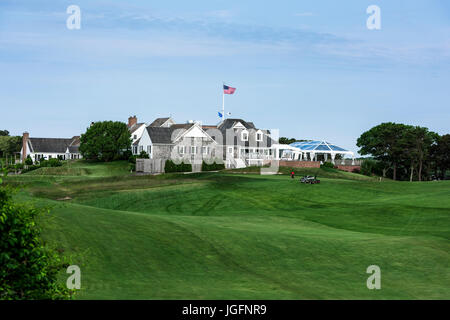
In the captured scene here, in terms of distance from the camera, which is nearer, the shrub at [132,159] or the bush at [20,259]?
the bush at [20,259]

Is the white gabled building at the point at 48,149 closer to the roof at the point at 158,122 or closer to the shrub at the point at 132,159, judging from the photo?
the roof at the point at 158,122

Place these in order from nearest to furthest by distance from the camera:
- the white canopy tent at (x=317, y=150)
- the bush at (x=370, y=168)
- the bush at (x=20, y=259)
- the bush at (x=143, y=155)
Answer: the bush at (x=20, y=259) < the bush at (x=143, y=155) < the bush at (x=370, y=168) < the white canopy tent at (x=317, y=150)

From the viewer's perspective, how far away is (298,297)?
20438 millimetres

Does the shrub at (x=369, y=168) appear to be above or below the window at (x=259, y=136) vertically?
below

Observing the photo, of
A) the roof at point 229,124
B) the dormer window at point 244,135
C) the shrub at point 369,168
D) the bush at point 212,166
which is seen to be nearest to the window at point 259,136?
the dormer window at point 244,135

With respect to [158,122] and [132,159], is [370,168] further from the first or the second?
[132,159]

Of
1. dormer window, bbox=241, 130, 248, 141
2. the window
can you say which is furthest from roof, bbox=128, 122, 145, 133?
the window

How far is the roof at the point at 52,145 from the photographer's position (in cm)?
14075

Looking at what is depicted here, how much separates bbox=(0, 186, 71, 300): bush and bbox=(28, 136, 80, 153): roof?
429 feet

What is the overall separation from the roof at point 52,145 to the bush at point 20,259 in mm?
130738

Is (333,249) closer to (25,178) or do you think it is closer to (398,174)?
(25,178)

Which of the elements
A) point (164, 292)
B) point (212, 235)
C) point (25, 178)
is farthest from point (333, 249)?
point (25, 178)

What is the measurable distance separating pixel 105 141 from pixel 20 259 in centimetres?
9972

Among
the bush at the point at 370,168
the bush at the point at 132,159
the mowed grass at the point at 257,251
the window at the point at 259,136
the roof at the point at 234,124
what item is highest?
the roof at the point at 234,124
